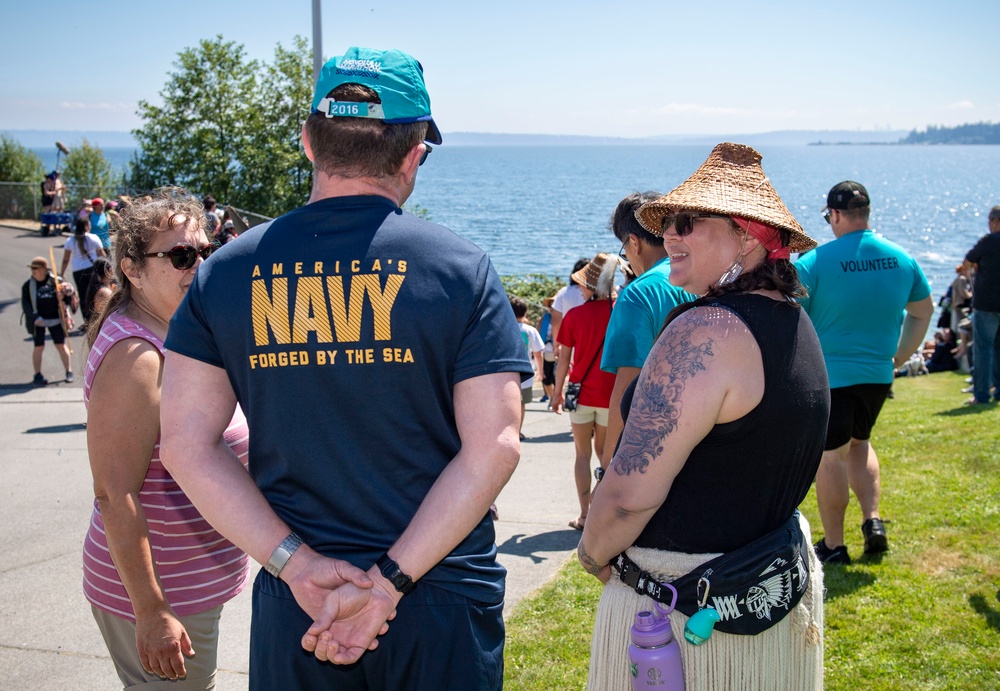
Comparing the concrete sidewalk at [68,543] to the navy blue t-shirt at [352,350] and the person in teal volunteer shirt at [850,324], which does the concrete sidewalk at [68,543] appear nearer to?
the person in teal volunteer shirt at [850,324]

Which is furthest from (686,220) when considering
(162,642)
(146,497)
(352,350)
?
(162,642)

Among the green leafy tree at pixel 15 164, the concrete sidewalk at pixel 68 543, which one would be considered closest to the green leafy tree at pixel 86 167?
the green leafy tree at pixel 15 164

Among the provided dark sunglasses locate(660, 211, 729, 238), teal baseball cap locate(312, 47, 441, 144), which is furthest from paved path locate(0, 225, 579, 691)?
teal baseball cap locate(312, 47, 441, 144)

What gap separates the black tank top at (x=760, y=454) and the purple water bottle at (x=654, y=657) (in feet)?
0.72

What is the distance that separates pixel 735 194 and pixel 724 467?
0.78 meters

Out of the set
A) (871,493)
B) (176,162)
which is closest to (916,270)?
(871,493)

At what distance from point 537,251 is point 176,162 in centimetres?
1645

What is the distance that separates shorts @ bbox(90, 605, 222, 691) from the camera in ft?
8.25

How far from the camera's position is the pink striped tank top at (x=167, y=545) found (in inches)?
96.8

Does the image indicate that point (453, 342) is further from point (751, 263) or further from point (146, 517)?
point (146, 517)

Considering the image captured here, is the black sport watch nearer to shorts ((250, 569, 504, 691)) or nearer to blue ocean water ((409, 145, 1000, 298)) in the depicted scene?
shorts ((250, 569, 504, 691))

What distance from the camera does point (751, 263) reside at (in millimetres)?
2379

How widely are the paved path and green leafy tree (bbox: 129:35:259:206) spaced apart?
1933cm

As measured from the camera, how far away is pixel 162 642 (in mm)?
2324
